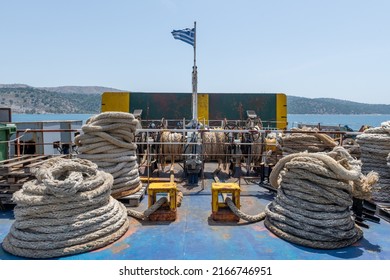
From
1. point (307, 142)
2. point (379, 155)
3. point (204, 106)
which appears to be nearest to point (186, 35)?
point (307, 142)

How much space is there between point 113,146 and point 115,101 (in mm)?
10497

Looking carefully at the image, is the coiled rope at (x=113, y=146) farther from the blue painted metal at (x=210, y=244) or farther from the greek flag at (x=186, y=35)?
the greek flag at (x=186, y=35)

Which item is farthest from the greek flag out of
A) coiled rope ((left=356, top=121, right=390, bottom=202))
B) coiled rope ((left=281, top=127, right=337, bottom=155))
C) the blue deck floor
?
the blue deck floor

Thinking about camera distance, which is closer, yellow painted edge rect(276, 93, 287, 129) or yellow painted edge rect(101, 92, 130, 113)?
yellow painted edge rect(101, 92, 130, 113)

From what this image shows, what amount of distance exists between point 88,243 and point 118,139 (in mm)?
2012

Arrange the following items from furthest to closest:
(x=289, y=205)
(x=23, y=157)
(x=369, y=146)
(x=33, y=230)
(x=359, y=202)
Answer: (x=23, y=157)
(x=369, y=146)
(x=359, y=202)
(x=289, y=205)
(x=33, y=230)

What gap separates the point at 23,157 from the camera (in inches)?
235

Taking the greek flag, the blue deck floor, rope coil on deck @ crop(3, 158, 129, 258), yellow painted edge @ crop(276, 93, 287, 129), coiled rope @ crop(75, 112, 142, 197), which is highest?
the greek flag

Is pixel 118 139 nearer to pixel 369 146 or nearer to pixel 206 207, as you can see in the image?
pixel 206 207

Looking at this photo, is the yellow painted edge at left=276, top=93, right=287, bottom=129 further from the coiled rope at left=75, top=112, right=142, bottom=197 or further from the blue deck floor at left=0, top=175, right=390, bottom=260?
the coiled rope at left=75, top=112, right=142, bottom=197

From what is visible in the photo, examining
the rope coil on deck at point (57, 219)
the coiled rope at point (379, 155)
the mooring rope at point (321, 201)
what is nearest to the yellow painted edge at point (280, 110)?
the coiled rope at point (379, 155)

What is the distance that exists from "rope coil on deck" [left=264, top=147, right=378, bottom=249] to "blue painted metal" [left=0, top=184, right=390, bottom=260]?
0.13 metres

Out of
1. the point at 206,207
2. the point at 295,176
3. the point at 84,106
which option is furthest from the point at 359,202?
the point at 84,106

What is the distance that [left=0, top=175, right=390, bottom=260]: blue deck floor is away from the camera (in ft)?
11.3
